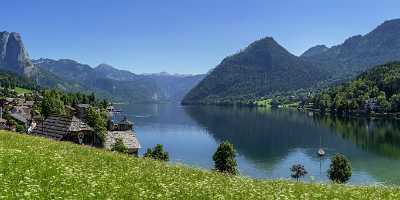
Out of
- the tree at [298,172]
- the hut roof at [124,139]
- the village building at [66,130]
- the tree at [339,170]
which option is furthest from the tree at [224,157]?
the village building at [66,130]

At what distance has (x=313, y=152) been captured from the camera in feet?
Result: 506

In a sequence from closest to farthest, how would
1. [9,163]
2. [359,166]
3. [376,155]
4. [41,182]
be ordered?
1. [41,182]
2. [9,163]
3. [359,166]
4. [376,155]

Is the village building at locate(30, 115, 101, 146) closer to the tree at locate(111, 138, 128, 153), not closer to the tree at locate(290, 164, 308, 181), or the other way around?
the tree at locate(111, 138, 128, 153)

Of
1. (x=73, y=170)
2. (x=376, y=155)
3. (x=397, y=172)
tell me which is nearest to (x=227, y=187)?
(x=73, y=170)

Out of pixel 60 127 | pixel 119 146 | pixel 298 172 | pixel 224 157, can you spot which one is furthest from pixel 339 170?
pixel 60 127

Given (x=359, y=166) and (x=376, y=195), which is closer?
(x=376, y=195)

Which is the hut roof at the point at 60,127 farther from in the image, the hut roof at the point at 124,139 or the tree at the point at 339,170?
the tree at the point at 339,170

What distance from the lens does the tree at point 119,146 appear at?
79575 mm

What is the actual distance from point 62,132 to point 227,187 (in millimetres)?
54104

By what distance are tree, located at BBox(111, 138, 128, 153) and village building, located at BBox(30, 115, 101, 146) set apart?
5.34 metres

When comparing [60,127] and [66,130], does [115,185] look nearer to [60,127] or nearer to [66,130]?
[66,130]

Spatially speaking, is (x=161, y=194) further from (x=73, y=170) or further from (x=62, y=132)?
Answer: (x=62, y=132)

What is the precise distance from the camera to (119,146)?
3201 inches

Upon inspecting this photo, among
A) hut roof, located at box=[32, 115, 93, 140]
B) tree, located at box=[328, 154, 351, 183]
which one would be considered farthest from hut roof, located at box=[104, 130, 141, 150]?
tree, located at box=[328, 154, 351, 183]
